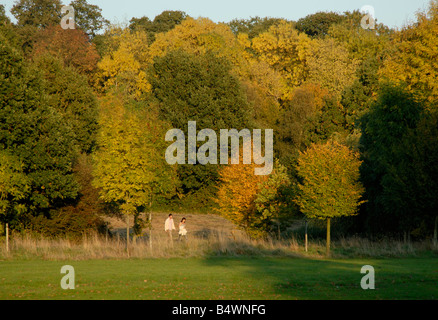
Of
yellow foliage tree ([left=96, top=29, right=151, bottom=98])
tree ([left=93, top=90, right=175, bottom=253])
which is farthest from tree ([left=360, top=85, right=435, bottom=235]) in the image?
yellow foliage tree ([left=96, top=29, right=151, bottom=98])

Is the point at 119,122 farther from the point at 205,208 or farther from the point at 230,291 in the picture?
the point at 205,208

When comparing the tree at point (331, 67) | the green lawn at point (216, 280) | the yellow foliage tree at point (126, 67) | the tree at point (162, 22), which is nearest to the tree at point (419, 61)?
the green lawn at point (216, 280)

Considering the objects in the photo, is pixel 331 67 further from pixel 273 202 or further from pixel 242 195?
pixel 273 202

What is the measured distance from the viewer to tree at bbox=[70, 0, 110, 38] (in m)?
90.1

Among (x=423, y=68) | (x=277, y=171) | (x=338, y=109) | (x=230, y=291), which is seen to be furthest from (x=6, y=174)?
(x=338, y=109)

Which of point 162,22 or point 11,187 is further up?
→ point 162,22

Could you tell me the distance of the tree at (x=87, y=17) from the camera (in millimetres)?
90062

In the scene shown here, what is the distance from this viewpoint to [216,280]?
791 inches

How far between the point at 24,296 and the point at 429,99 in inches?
1351

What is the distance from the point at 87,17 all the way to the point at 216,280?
78.8 meters

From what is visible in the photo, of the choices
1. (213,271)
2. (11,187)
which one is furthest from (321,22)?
(213,271)

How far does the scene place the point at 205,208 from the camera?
211 ft

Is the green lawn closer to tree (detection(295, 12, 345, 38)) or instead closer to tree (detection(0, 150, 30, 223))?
tree (detection(0, 150, 30, 223))

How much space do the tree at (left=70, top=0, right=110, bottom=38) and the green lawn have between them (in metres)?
70.0
